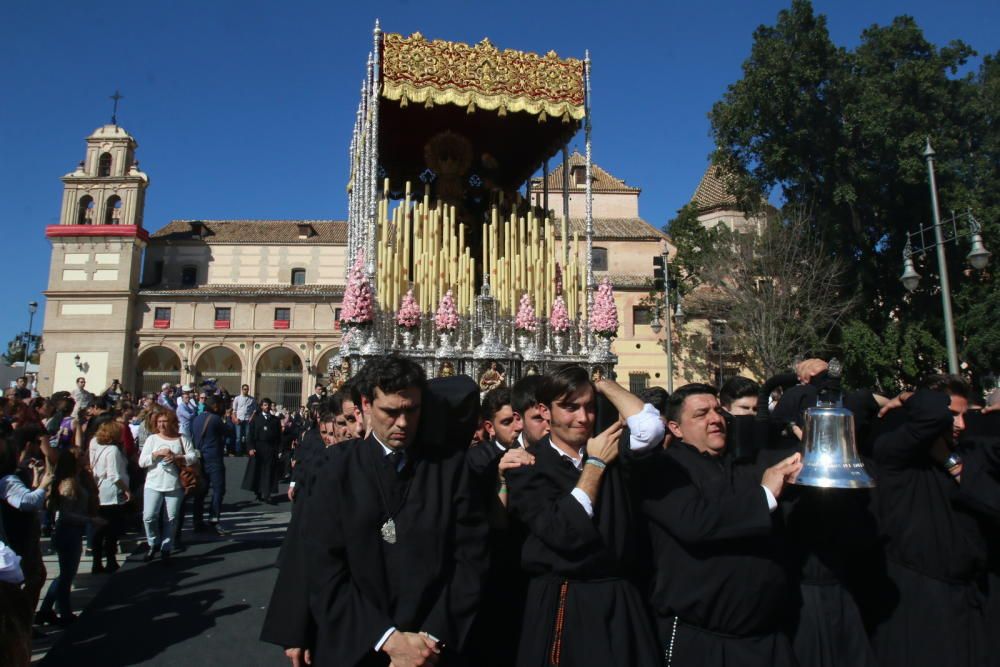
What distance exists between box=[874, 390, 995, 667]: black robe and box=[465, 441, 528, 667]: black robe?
187 cm

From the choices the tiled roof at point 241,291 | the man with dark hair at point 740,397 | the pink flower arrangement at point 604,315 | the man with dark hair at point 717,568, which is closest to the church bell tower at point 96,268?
the tiled roof at point 241,291

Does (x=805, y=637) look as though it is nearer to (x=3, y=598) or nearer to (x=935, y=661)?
(x=935, y=661)

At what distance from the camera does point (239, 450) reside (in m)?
19.3

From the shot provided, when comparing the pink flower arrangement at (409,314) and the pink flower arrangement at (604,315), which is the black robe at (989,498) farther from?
the pink flower arrangement at (409,314)

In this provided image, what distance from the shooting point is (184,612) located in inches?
232

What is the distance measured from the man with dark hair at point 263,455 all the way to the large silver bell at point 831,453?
34.0 feet

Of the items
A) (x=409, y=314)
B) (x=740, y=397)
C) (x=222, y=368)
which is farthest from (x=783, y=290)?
(x=222, y=368)

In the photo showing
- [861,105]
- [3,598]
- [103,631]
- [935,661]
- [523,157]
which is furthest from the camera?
[861,105]

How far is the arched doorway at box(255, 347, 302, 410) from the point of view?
4050cm

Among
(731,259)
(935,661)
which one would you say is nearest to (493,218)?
(935,661)

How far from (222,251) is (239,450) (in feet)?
89.2

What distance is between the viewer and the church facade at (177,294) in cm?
3891

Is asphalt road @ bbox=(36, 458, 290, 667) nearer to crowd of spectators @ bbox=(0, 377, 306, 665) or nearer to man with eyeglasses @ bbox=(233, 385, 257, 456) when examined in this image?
crowd of spectators @ bbox=(0, 377, 306, 665)

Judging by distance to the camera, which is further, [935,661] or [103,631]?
[103,631]
